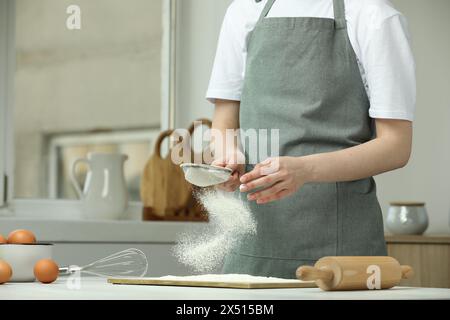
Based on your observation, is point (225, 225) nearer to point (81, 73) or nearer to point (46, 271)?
point (46, 271)

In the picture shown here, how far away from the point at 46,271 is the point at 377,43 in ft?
2.61

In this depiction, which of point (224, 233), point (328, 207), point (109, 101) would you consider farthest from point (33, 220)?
point (328, 207)

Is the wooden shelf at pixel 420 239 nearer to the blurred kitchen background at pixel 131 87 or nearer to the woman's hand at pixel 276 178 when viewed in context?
the blurred kitchen background at pixel 131 87

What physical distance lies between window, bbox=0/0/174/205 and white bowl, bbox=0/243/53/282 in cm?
163

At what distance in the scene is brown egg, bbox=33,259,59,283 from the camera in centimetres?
135

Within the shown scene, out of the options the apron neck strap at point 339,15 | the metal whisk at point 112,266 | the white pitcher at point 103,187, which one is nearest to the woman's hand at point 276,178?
the metal whisk at point 112,266

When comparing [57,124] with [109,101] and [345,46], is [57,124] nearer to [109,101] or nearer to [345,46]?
[109,101]

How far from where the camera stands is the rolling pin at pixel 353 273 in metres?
1.15

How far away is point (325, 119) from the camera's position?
1.68 meters

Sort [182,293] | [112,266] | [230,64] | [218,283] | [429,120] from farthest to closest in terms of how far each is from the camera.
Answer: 1. [429,120]
2. [112,266]
3. [230,64]
4. [218,283]
5. [182,293]

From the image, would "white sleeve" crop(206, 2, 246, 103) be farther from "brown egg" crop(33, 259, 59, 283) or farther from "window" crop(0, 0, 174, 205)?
"window" crop(0, 0, 174, 205)

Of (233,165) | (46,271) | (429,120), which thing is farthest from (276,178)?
(429,120)

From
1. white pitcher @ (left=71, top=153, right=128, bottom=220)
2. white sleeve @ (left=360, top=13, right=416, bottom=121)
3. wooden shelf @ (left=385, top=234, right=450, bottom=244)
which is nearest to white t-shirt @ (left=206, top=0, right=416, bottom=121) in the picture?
white sleeve @ (left=360, top=13, right=416, bottom=121)

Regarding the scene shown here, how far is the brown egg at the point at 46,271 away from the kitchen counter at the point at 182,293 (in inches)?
3.4
